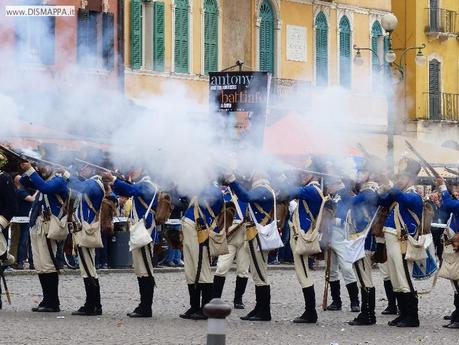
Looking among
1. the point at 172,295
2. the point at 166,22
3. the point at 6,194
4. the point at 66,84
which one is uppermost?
the point at 166,22

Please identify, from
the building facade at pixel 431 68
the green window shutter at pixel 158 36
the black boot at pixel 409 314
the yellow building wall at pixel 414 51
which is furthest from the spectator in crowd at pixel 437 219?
the yellow building wall at pixel 414 51

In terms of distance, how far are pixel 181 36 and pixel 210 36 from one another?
58.7 inches

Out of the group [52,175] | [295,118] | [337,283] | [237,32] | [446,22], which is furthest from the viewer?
[446,22]

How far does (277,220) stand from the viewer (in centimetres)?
1853

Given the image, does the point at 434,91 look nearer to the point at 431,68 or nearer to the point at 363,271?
the point at 431,68

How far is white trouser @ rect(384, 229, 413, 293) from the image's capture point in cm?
1731

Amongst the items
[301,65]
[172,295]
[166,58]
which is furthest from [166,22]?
[172,295]

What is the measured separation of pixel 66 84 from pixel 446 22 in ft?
114

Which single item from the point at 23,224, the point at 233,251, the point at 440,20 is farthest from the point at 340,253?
the point at 440,20

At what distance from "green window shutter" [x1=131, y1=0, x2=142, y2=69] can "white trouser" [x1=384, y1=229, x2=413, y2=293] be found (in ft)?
64.4

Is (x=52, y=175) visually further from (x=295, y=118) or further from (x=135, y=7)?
(x=135, y=7)

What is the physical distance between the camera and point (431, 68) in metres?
53.0

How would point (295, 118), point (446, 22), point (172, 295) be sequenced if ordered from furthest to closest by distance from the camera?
point (446, 22)
point (295, 118)
point (172, 295)

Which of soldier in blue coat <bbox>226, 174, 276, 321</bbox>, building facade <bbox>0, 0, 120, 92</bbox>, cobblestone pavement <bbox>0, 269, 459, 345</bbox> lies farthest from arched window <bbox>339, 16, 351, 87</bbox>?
soldier in blue coat <bbox>226, 174, 276, 321</bbox>
